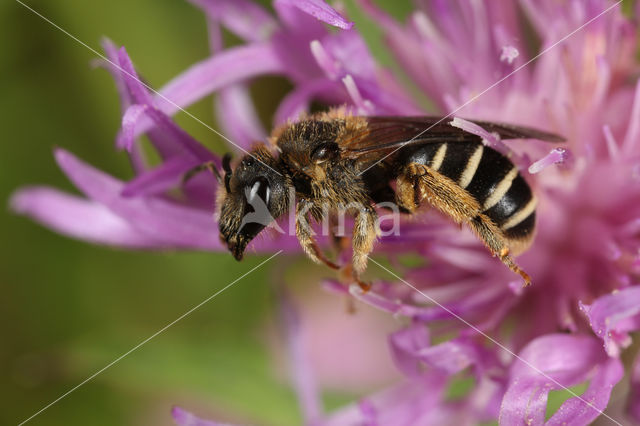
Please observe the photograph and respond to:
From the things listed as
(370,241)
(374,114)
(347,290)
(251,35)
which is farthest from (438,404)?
(251,35)

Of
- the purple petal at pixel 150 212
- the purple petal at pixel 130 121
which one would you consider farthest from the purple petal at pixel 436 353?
the purple petal at pixel 130 121

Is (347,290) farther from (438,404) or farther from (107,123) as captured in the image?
(107,123)

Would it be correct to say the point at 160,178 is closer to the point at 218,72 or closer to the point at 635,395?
the point at 218,72

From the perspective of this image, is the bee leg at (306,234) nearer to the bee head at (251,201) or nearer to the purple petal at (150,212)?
the bee head at (251,201)

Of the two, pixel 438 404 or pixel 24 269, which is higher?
pixel 24 269

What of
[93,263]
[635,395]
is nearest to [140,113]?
[635,395]
